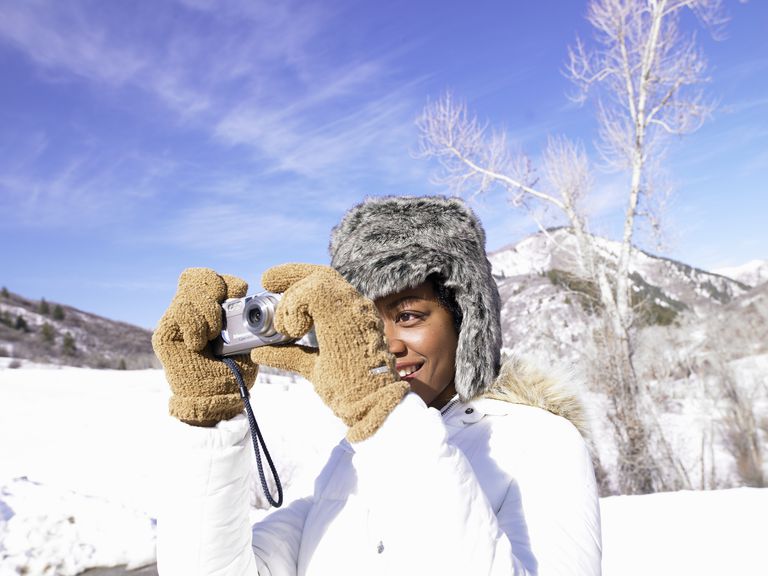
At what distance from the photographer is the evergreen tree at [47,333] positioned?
3125 cm

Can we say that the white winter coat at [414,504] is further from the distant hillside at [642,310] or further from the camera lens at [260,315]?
the distant hillside at [642,310]

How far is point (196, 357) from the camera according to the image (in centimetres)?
113

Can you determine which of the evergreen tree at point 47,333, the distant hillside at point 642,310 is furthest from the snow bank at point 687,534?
the evergreen tree at point 47,333

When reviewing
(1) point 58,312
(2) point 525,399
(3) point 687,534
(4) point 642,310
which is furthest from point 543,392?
(1) point 58,312

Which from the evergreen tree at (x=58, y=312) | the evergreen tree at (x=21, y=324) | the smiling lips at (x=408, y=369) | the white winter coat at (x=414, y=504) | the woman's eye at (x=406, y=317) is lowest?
the white winter coat at (x=414, y=504)

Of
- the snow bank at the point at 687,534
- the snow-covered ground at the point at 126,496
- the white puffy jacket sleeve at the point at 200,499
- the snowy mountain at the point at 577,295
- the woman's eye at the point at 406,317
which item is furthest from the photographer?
the snowy mountain at the point at 577,295

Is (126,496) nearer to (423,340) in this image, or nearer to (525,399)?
(423,340)

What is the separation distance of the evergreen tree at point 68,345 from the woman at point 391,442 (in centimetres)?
3288

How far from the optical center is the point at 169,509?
112 centimetres

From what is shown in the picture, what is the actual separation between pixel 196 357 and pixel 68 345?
35.5 m

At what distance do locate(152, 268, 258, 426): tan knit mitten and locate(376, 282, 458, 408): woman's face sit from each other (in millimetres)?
539

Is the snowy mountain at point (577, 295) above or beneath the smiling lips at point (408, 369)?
above

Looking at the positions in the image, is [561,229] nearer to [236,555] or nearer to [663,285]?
[663,285]

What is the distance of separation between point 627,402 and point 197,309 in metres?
8.67
